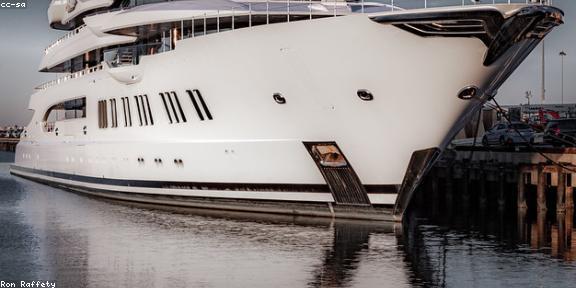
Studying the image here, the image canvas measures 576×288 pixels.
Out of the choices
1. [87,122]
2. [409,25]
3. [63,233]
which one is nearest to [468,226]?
[409,25]

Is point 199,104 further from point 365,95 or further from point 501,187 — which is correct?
point 501,187

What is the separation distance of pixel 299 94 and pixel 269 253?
21.9 ft

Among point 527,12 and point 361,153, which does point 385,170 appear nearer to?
point 361,153

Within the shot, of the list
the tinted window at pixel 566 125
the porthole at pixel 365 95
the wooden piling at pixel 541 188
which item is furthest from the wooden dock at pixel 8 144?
the porthole at pixel 365 95

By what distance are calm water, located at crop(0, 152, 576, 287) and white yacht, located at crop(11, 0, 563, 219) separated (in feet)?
4.74

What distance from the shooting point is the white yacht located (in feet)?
87.6

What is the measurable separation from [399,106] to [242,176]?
663 centimetres

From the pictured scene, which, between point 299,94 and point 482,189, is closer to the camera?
point 299,94

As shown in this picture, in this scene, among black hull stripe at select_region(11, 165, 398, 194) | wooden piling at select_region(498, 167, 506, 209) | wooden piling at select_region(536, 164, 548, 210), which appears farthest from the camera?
wooden piling at select_region(498, 167, 506, 209)

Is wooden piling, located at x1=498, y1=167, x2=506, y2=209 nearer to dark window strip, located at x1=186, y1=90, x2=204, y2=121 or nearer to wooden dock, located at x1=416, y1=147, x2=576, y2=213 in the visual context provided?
wooden dock, located at x1=416, y1=147, x2=576, y2=213

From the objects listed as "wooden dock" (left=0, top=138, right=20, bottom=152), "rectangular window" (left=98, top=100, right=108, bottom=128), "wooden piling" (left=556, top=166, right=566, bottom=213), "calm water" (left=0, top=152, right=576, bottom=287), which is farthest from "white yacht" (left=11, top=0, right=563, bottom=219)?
"wooden dock" (left=0, top=138, right=20, bottom=152)

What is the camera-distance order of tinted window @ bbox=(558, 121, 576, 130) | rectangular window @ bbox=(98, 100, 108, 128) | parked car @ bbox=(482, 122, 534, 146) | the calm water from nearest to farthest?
the calm water
rectangular window @ bbox=(98, 100, 108, 128)
parked car @ bbox=(482, 122, 534, 146)
tinted window @ bbox=(558, 121, 576, 130)

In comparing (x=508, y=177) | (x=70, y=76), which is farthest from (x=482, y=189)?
(x=70, y=76)

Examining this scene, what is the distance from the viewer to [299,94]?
28891 millimetres
